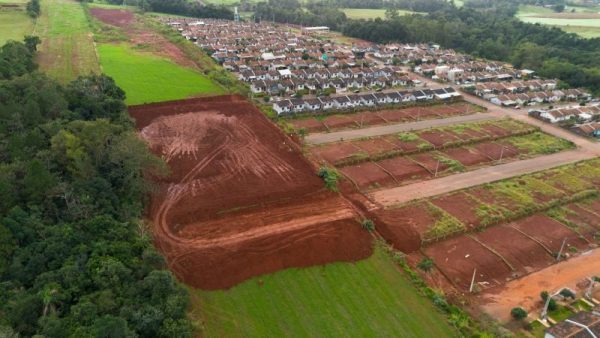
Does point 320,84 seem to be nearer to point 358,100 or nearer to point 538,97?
point 358,100

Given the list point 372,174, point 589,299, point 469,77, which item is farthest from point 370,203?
point 469,77

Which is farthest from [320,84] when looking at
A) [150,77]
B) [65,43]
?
[65,43]

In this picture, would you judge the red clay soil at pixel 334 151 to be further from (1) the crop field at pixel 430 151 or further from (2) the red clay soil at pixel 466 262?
(2) the red clay soil at pixel 466 262

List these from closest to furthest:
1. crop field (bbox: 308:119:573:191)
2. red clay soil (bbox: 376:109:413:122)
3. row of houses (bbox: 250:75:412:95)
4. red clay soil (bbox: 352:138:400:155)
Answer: crop field (bbox: 308:119:573:191)
red clay soil (bbox: 352:138:400:155)
red clay soil (bbox: 376:109:413:122)
row of houses (bbox: 250:75:412:95)

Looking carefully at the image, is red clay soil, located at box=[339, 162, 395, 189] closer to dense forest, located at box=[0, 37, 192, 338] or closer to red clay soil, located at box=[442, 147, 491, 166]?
red clay soil, located at box=[442, 147, 491, 166]

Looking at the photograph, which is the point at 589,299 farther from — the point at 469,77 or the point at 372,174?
the point at 469,77

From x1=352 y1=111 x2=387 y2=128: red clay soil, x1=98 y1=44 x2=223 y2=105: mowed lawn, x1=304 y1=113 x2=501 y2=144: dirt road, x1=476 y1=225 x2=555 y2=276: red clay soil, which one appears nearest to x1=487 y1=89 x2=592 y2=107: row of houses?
x1=304 y1=113 x2=501 y2=144: dirt road
